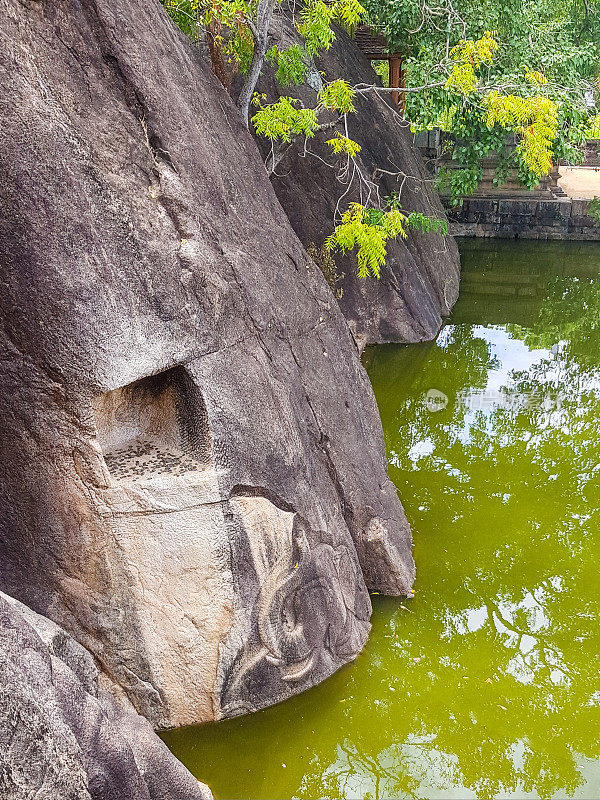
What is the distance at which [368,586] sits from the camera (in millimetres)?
5832

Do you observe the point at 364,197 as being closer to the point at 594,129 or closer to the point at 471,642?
the point at 594,129

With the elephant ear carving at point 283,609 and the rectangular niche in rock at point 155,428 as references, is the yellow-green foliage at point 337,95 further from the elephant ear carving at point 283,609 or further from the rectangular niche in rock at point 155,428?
the elephant ear carving at point 283,609

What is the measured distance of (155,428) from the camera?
15.1ft

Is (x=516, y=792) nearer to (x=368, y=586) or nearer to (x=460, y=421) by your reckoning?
(x=368, y=586)

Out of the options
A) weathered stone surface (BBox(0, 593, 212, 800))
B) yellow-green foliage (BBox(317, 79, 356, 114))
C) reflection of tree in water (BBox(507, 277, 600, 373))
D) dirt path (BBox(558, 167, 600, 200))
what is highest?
yellow-green foliage (BBox(317, 79, 356, 114))

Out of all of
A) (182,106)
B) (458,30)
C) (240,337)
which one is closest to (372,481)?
(240,337)

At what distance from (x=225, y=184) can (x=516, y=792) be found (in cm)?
376

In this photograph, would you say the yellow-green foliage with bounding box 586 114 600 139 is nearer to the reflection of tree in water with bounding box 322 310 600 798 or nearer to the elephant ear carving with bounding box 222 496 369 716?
the reflection of tree in water with bounding box 322 310 600 798

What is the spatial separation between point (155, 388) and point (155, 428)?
0.23 metres

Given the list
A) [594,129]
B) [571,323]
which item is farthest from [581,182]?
[594,129]

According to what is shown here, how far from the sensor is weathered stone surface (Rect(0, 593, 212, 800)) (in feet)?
9.27

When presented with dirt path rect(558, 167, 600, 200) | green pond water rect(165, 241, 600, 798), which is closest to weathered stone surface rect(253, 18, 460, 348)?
green pond water rect(165, 241, 600, 798)

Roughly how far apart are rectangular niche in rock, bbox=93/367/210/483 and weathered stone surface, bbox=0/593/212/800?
0.96 metres

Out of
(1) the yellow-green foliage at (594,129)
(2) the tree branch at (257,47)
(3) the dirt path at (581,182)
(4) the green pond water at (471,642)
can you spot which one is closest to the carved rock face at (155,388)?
(4) the green pond water at (471,642)
